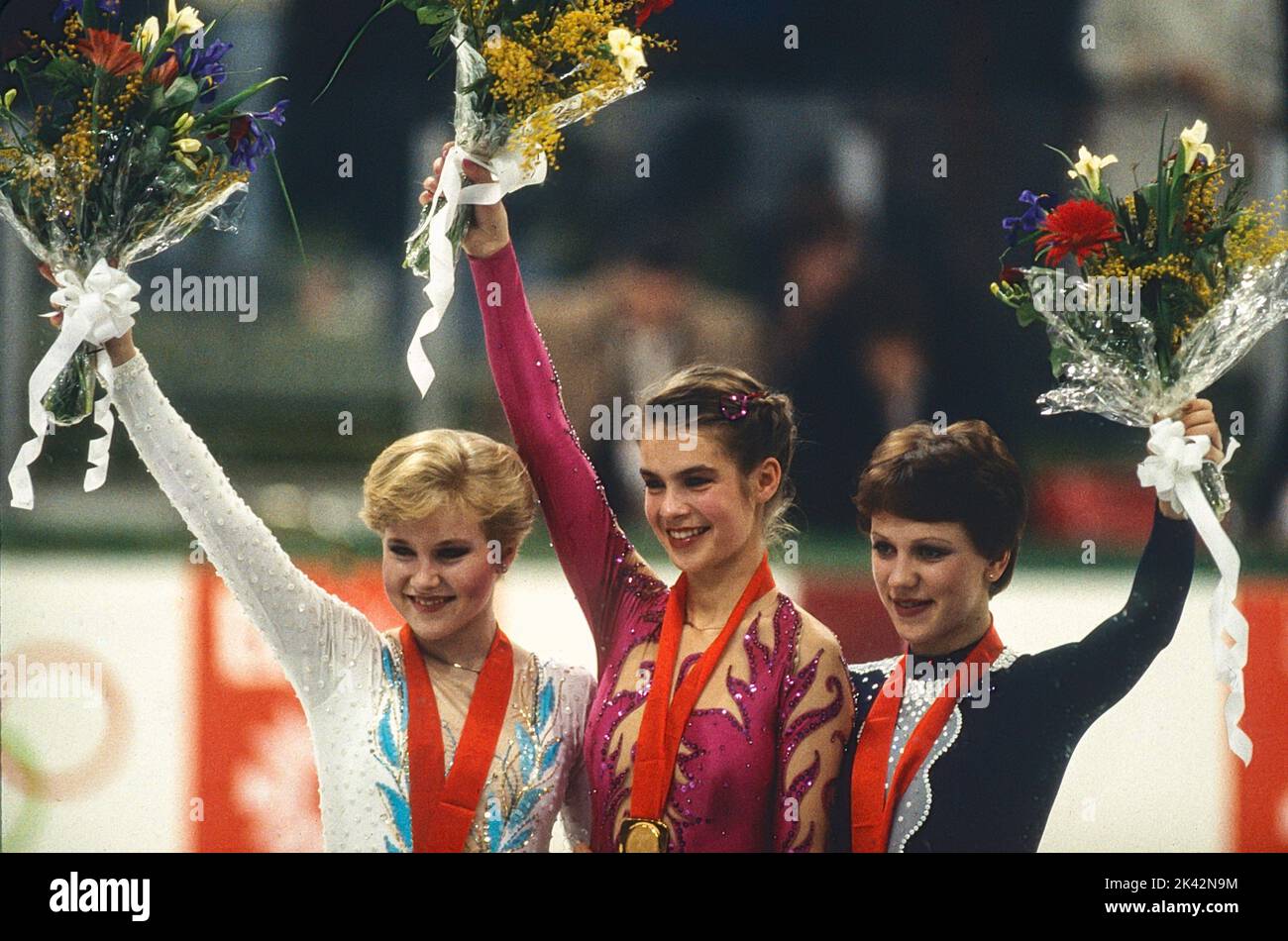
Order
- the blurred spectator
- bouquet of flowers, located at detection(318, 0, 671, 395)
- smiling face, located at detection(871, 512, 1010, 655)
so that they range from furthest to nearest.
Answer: the blurred spectator < smiling face, located at detection(871, 512, 1010, 655) < bouquet of flowers, located at detection(318, 0, 671, 395)

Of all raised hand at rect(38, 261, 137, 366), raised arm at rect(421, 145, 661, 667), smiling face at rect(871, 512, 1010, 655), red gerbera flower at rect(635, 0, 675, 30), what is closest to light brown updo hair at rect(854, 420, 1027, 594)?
smiling face at rect(871, 512, 1010, 655)

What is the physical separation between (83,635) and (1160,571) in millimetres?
2395

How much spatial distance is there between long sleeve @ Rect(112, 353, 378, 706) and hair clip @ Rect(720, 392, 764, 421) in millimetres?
898

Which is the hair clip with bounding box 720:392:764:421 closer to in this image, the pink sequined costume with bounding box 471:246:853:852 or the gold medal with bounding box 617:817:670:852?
the pink sequined costume with bounding box 471:246:853:852

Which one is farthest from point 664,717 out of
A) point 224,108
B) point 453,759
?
point 224,108

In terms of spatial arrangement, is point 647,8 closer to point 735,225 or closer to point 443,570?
point 735,225

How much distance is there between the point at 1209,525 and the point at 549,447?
137 centimetres

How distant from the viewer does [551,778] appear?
10.5 feet

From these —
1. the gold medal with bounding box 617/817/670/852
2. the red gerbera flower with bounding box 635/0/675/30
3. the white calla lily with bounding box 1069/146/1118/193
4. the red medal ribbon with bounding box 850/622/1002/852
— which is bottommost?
the gold medal with bounding box 617/817/670/852

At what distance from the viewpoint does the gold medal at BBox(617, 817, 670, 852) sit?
313 centimetres

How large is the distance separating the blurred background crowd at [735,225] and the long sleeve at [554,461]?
8 centimetres

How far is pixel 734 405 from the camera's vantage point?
328cm

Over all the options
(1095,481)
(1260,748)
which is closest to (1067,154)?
(1095,481)
